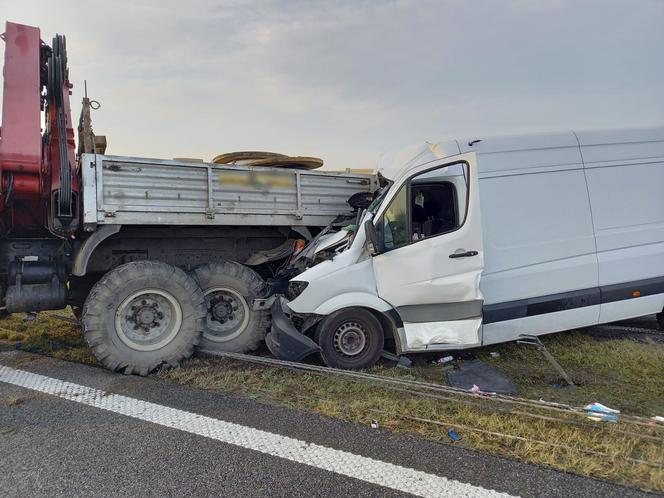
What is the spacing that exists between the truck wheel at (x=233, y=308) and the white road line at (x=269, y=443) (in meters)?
1.56

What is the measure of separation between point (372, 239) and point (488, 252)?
129cm

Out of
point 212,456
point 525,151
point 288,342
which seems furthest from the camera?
point 525,151

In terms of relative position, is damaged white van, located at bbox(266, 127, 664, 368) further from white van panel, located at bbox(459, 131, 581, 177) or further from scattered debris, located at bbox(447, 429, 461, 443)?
scattered debris, located at bbox(447, 429, 461, 443)

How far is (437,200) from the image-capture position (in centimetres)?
484

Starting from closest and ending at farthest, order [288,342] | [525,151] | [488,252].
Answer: [288,342]
[488,252]
[525,151]

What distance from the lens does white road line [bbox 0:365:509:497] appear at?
2.59m

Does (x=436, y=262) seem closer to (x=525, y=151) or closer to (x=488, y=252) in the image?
(x=488, y=252)

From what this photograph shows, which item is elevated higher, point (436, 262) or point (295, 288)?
point (436, 262)

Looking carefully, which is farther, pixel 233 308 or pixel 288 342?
pixel 233 308

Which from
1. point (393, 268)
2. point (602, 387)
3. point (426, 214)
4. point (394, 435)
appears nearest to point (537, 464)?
point (394, 435)

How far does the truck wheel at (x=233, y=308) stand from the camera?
5328mm

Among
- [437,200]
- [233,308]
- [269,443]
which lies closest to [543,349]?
[437,200]

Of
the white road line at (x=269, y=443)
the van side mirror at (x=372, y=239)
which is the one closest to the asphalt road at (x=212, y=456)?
the white road line at (x=269, y=443)

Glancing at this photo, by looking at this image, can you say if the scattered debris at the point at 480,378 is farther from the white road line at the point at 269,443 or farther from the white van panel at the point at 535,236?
the white road line at the point at 269,443
